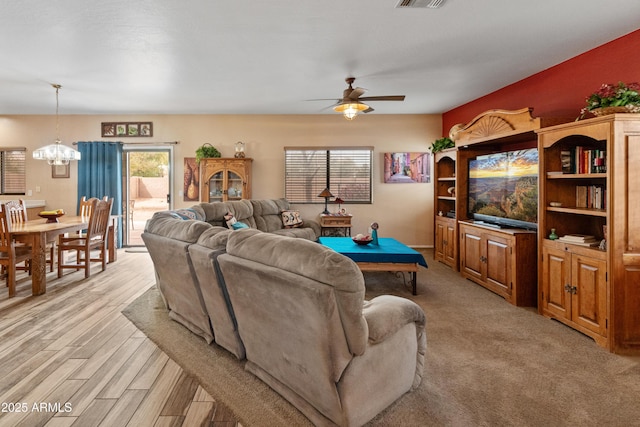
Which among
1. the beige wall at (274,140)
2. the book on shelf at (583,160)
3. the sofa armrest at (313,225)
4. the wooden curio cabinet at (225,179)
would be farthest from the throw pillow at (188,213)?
the book on shelf at (583,160)

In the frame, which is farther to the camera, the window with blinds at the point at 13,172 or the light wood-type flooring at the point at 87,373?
the window with blinds at the point at 13,172

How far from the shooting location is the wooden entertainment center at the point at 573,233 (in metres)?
2.53

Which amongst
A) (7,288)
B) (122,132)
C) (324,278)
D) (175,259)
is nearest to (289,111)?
(122,132)

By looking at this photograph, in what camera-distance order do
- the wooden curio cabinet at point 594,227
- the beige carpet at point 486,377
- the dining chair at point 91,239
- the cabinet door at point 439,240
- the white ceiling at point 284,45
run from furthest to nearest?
the cabinet door at point 439,240 < the dining chair at point 91,239 < the white ceiling at point 284,45 < the wooden curio cabinet at point 594,227 < the beige carpet at point 486,377

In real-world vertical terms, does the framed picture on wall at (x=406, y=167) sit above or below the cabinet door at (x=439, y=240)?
above

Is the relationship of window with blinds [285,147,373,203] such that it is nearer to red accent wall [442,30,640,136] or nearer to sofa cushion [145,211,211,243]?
red accent wall [442,30,640,136]

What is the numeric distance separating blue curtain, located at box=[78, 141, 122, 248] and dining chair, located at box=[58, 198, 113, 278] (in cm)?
149

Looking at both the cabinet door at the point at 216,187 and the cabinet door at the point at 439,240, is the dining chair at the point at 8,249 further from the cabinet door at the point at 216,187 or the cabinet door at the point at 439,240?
the cabinet door at the point at 439,240

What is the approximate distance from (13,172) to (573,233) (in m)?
9.39

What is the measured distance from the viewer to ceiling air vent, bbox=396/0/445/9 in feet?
8.27

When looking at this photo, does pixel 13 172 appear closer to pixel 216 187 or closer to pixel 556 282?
pixel 216 187

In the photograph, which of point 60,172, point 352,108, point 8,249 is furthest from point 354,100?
point 60,172

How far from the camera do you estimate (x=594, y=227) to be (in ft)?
10.5

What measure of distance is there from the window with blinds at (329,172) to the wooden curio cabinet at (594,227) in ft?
11.7
